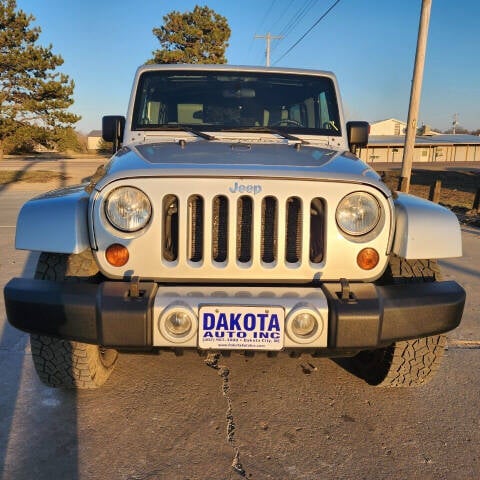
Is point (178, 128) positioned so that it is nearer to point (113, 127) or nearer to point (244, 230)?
point (113, 127)

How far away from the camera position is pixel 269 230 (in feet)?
8.00

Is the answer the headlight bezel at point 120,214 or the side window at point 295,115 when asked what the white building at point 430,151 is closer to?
the side window at point 295,115

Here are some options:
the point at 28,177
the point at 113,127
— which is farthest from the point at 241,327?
the point at 28,177

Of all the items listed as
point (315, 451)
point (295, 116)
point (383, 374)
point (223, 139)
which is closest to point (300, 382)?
point (383, 374)

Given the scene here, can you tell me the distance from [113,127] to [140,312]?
2.12 metres

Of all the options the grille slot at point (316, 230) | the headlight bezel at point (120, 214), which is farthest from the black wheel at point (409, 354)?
the headlight bezel at point (120, 214)

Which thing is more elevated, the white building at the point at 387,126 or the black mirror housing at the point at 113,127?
the black mirror housing at the point at 113,127

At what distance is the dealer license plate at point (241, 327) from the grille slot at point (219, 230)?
0.33 metres

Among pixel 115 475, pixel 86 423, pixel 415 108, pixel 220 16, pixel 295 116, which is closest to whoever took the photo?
pixel 115 475

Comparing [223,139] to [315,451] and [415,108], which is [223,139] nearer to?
[315,451]

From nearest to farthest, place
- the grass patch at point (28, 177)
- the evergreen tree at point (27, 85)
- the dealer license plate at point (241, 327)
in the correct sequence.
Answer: the dealer license plate at point (241, 327) → the grass patch at point (28, 177) → the evergreen tree at point (27, 85)

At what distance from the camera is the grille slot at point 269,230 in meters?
2.39

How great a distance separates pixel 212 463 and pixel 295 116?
2.60m

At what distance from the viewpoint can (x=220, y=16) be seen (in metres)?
35.5
